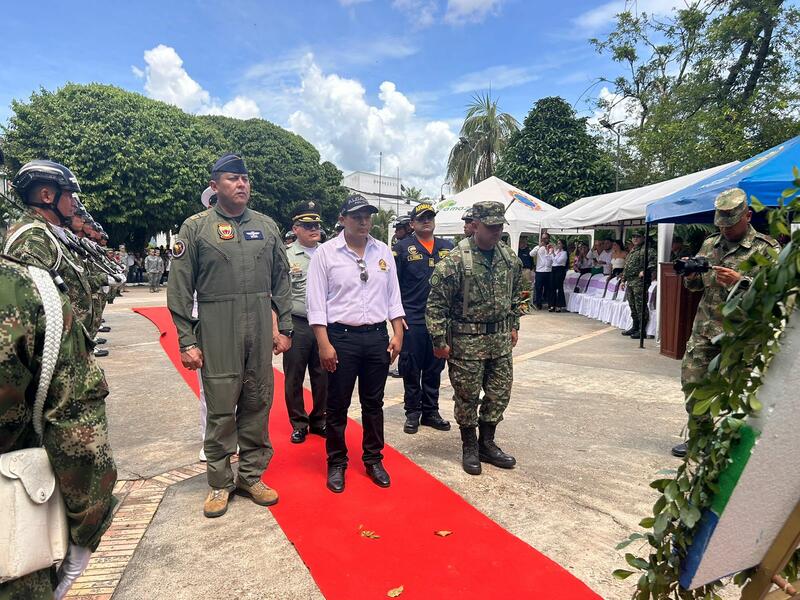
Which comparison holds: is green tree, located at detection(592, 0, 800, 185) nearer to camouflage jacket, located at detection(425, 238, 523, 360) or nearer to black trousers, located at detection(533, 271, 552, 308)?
black trousers, located at detection(533, 271, 552, 308)

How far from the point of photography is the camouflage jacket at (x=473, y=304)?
360cm

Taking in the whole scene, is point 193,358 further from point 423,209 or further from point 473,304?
point 423,209

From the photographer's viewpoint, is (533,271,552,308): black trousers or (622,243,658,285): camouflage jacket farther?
(533,271,552,308): black trousers

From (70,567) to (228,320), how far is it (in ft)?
5.86

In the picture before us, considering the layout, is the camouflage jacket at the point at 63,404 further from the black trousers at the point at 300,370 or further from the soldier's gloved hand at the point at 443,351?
the black trousers at the point at 300,370

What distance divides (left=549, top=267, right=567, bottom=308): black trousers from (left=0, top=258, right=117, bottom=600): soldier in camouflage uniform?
12.9m

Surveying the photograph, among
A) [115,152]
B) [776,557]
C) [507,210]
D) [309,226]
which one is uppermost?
[115,152]

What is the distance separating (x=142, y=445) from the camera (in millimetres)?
4199

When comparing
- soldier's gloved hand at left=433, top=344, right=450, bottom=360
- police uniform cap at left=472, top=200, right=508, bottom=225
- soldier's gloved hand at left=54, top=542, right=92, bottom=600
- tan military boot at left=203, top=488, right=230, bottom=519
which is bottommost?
tan military boot at left=203, top=488, right=230, bottom=519

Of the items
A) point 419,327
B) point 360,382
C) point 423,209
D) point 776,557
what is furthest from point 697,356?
point 776,557

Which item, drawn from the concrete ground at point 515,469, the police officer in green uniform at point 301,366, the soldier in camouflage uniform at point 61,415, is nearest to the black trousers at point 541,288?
the concrete ground at point 515,469

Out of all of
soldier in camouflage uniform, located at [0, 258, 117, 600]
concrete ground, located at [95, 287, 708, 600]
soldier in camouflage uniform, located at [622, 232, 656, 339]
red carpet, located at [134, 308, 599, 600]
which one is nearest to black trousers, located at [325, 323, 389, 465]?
red carpet, located at [134, 308, 599, 600]

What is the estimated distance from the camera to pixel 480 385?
12.0ft

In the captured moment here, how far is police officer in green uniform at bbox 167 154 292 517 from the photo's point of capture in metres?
2.98
